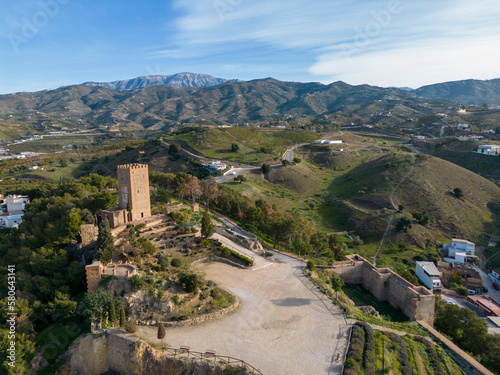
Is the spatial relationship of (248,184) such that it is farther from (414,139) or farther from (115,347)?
(414,139)

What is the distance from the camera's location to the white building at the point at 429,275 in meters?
34.0

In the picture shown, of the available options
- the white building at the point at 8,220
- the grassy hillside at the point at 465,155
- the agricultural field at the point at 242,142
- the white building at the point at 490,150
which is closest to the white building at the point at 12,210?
the white building at the point at 8,220

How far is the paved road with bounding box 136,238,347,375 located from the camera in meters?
14.5

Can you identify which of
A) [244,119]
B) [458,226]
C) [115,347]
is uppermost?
[244,119]

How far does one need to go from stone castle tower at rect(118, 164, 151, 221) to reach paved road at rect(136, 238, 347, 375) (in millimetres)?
10024

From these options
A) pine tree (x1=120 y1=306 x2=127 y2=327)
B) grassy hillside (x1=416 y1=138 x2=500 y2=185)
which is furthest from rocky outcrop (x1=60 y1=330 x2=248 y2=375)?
grassy hillside (x1=416 y1=138 x2=500 y2=185)

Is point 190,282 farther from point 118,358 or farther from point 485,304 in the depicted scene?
point 485,304

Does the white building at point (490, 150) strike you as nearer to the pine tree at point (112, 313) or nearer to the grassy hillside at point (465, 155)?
the grassy hillside at point (465, 155)

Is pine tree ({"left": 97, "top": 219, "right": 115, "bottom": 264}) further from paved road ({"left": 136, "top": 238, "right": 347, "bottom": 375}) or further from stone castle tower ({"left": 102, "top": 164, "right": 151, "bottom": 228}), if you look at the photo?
paved road ({"left": 136, "top": 238, "right": 347, "bottom": 375})

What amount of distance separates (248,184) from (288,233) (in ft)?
87.5

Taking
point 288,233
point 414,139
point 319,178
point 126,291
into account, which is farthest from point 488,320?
point 414,139

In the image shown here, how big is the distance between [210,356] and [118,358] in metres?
5.72

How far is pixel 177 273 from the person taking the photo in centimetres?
2128

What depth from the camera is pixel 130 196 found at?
1048 inches
